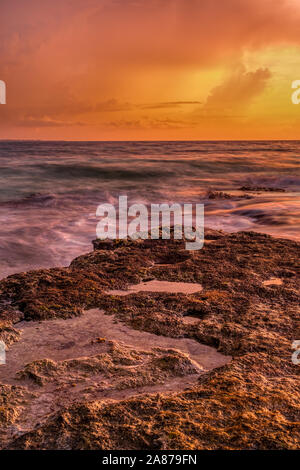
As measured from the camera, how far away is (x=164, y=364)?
271 cm

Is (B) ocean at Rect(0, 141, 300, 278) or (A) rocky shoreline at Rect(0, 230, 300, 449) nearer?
(A) rocky shoreline at Rect(0, 230, 300, 449)

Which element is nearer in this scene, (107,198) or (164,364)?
(164,364)

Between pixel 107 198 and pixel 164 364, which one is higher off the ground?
pixel 107 198

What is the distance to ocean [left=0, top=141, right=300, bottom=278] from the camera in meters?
7.18

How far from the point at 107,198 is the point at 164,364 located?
13782 millimetres

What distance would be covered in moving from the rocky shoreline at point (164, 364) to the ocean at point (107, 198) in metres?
1.99

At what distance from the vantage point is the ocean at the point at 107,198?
7177mm

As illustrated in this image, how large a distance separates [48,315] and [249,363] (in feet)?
5.98

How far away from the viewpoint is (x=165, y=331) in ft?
10.6

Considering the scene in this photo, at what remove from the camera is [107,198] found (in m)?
16.1

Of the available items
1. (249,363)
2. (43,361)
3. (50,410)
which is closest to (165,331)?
(249,363)

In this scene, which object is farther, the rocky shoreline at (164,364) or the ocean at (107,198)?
the ocean at (107,198)

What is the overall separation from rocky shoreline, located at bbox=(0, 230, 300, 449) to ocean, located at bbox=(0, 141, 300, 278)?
6.51ft

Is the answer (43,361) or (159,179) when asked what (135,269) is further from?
(159,179)
